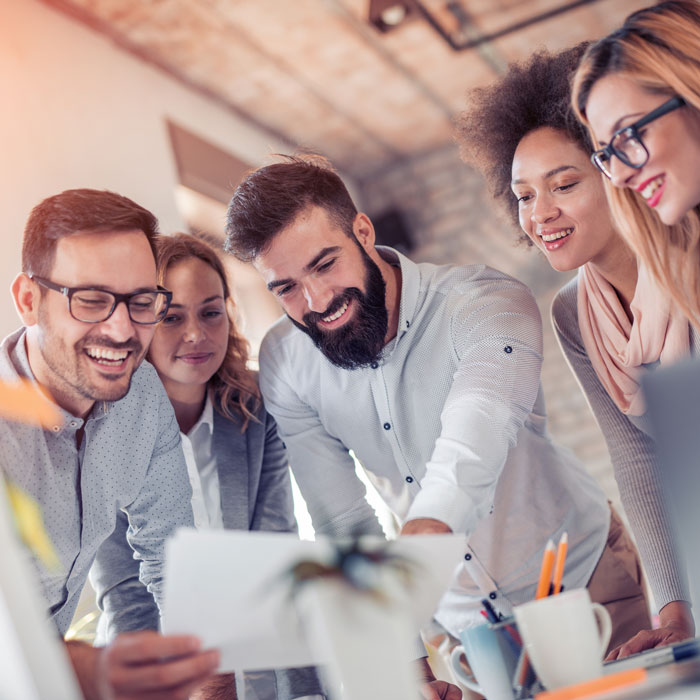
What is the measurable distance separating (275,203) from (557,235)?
1.72ft

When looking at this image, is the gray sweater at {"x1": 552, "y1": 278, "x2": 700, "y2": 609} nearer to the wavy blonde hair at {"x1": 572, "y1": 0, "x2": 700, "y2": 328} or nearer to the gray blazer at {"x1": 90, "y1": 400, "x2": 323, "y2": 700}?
the wavy blonde hair at {"x1": 572, "y1": 0, "x2": 700, "y2": 328}

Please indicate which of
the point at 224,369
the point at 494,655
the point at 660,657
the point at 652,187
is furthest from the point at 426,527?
the point at 224,369

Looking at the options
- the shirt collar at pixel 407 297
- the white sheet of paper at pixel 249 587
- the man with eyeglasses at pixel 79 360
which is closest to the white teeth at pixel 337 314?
the shirt collar at pixel 407 297

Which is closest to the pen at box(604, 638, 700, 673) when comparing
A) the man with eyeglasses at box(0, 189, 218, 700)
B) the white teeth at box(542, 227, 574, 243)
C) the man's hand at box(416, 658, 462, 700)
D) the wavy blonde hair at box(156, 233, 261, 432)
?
the man's hand at box(416, 658, 462, 700)

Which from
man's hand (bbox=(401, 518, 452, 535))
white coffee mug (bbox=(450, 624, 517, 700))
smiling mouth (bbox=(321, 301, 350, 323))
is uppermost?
smiling mouth (bbox=(321, 301, 350, 323))

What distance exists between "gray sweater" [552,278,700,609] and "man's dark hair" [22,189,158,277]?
87cm

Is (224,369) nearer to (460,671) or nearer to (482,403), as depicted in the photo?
(482,403)

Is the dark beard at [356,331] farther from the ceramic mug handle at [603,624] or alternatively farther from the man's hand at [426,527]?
the ceramic mug handle at [603,624]

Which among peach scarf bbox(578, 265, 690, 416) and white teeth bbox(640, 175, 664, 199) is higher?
white teeth bbox(640, 175, 664, 199)

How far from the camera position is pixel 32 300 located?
141 cm

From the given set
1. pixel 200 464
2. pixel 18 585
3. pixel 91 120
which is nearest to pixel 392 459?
pixel 200 464

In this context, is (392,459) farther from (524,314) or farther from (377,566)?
(377,566)

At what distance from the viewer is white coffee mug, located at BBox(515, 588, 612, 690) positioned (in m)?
0.78

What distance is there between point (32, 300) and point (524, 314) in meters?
0.86
